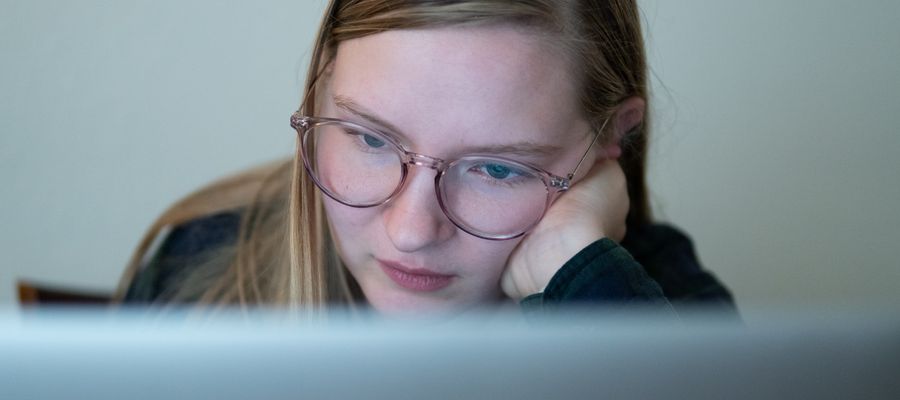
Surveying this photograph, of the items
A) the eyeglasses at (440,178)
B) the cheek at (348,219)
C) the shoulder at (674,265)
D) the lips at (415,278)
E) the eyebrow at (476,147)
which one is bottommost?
the shoulder at (674,265)

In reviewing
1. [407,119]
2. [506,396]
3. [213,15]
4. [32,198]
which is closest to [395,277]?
[407,119]

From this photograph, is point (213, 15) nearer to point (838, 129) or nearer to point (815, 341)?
point (838, 129)

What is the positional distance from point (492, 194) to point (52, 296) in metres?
0.69

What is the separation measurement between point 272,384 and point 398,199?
Answer: 51cm

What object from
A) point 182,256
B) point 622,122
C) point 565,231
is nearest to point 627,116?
point 622,122

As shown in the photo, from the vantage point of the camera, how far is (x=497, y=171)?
2.85 ft

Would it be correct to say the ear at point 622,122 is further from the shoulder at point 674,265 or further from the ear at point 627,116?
the shoulder at point 674,265

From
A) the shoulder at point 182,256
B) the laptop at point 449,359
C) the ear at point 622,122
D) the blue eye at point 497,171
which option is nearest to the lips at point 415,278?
the blue eye at point 497,171

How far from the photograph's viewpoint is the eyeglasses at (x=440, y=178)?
842mm

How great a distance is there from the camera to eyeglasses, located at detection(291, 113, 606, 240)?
0.84 metres

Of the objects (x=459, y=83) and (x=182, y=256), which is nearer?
(x=459, y=83)

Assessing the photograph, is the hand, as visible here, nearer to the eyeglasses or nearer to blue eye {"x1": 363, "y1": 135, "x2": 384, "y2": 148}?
the eyeglasses

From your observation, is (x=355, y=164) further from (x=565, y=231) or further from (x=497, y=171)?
(x=565, y=231)

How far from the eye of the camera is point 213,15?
67.1 inches
